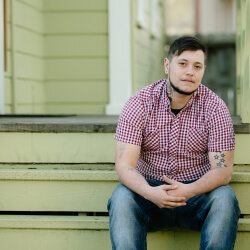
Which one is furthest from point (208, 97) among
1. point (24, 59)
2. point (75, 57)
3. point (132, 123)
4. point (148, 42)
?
point (148, 42)

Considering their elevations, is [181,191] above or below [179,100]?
below

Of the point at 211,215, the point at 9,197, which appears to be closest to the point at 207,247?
the point at 211,215

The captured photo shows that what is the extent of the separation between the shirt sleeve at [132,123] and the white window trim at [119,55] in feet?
7.82

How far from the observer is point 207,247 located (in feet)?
8.48

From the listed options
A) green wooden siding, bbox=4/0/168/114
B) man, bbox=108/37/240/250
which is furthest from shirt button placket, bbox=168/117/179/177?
green wooden siding, bbox=4/0/168/114

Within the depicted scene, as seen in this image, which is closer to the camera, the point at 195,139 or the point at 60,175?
the point at 195,139

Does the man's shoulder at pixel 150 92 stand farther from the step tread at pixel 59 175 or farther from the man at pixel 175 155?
the step tread at pixel 59 175

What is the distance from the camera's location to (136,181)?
279 centimetres

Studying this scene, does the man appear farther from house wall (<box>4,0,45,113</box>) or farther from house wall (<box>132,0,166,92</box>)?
house wall (<box>132,0,166,92</box>)

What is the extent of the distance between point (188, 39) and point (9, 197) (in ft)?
4.03

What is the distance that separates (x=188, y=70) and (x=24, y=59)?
Result: 2420 millimetres

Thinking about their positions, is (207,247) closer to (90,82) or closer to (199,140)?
(199,140)

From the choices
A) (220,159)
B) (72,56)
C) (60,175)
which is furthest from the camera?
(72,56)

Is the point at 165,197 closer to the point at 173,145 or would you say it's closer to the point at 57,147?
the point at 173,145
